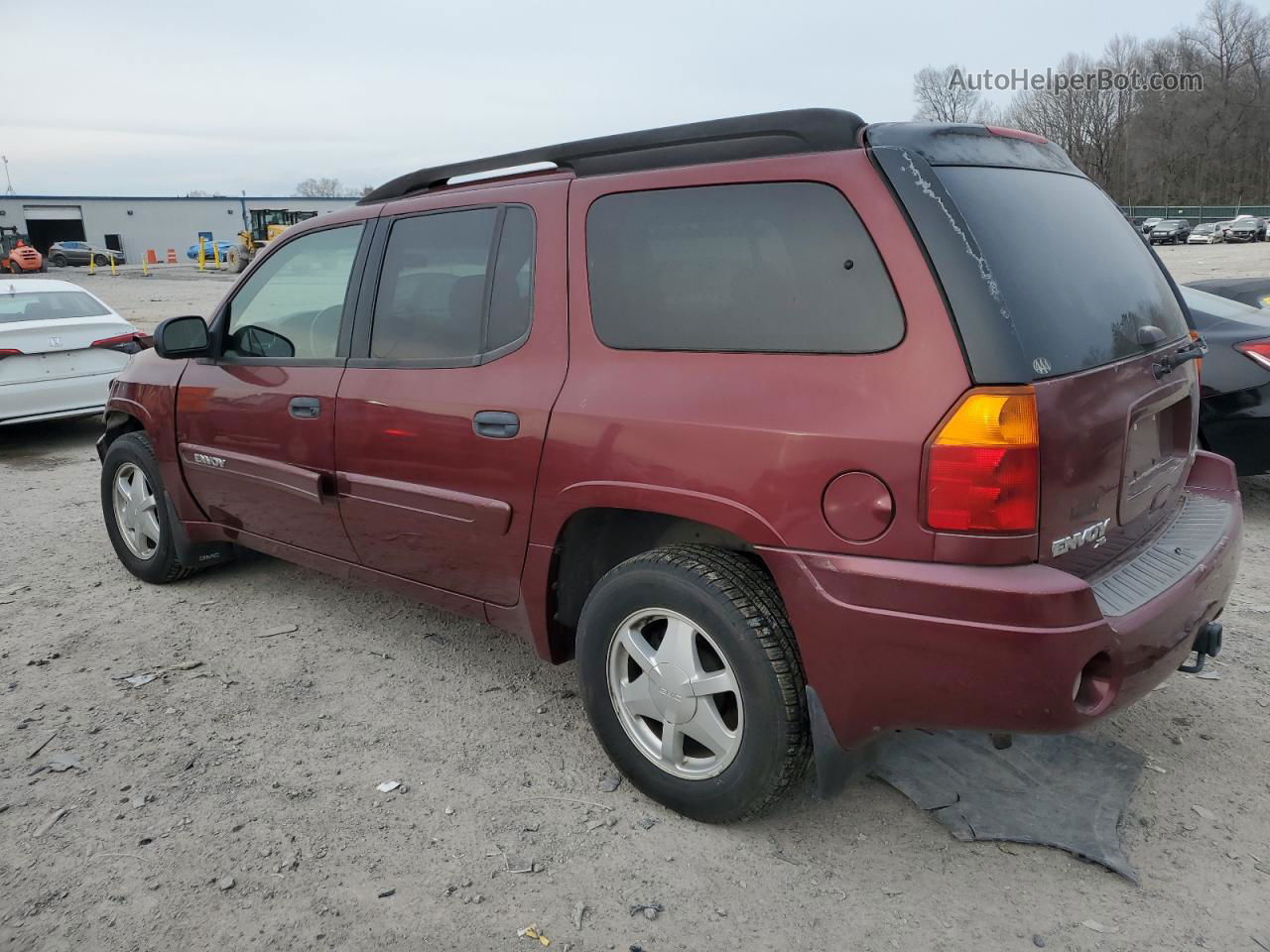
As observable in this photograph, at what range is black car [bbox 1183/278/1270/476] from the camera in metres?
5.32

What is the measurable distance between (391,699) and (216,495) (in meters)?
1.40

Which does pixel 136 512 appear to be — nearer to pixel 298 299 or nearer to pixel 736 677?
pixel 298 299

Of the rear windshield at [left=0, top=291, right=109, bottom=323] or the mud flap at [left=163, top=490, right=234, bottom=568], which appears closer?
the mud flap at [left=163, top=490, right=234, bottom=568]

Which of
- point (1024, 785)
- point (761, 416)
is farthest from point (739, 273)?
point (1024, 785)

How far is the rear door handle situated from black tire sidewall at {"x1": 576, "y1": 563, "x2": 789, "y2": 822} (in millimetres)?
555

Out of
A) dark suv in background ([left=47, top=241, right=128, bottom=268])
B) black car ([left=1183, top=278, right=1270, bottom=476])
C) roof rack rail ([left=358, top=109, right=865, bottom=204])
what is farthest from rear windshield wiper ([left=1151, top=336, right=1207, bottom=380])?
dark suv in background ([left=47, top=241, right=128, bottom=268])

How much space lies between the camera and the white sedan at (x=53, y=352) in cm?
807

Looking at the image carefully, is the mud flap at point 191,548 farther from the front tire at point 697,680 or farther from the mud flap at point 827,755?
the mud flap at point 827,755

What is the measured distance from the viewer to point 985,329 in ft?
7.24

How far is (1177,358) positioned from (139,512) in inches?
179

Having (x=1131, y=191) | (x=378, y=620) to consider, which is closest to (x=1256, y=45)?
(x=1131, y=191)

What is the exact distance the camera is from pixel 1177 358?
281 cm

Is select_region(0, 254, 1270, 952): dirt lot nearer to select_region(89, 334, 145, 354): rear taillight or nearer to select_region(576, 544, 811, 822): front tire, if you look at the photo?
select_region(576, 544, 811, 822): front tire

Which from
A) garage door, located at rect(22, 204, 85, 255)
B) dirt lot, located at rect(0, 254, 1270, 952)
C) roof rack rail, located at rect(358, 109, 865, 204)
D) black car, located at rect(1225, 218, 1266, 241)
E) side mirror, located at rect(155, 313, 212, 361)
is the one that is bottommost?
dirt lot, located at rect(0, 254, 1270, 952)
